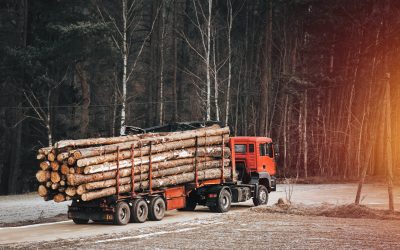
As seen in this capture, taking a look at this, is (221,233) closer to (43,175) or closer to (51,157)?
(51,157)

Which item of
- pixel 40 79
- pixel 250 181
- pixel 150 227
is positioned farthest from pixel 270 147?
pixel 40 79

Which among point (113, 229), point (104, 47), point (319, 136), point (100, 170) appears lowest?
point (113, 229)

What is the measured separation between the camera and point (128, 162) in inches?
810

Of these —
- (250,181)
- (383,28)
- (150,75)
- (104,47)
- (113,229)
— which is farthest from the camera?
(150,75)

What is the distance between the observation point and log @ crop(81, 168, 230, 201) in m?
19.4

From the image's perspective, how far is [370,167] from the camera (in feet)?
168

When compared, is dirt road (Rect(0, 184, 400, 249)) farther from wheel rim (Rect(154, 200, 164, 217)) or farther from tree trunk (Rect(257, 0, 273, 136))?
tree trunk (Rect(257, 0, 273, 136))

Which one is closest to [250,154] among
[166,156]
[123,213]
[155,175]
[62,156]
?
[166,156]

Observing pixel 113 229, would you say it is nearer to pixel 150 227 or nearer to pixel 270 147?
pixel 150 227

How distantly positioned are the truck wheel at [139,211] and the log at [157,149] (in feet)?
4.80

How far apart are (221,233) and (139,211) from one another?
158 inches

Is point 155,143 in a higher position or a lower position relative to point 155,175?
higher

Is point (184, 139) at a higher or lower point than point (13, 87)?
lower

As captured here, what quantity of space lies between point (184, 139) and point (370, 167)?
3154 cm
